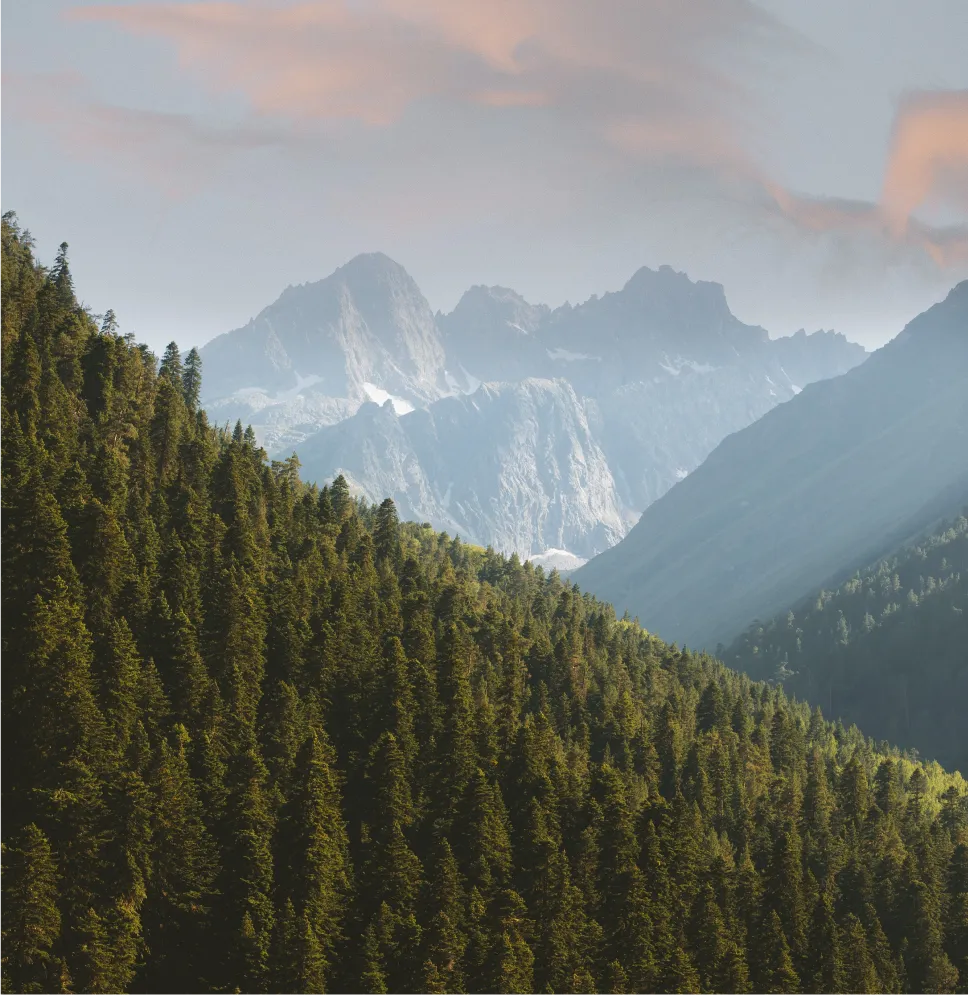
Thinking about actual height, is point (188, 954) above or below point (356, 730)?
below

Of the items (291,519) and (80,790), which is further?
(291,519)

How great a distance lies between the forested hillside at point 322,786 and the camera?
282 feet

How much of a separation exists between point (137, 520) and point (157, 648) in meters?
28.1

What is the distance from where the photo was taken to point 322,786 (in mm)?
97000

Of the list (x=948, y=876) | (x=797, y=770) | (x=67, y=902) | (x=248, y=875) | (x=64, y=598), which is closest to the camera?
(x=67, y=902)

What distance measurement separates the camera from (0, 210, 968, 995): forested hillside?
85.9 metres

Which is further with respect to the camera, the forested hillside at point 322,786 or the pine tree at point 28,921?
the forested hillside at point 322,786

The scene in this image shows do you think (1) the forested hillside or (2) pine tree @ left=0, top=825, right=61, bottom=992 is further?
(1) the forested hillside

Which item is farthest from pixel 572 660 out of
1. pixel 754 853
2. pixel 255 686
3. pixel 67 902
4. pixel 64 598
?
pixel 67 902

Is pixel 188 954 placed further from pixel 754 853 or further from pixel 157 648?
pixel 754 853

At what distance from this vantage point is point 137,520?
13712 cm

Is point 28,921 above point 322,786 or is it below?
below

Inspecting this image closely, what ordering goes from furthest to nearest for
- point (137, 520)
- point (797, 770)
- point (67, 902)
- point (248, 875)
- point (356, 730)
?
point (797, 770) < point (137, 520) < point (356, 730) < point (248, 875) < point (67, 902)

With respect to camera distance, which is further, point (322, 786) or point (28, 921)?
point (322, 786)
